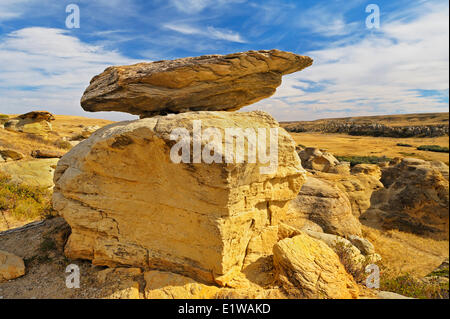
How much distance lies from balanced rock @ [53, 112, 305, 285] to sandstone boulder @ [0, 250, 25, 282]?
1130 millimetres

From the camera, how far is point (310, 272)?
5.14 metres

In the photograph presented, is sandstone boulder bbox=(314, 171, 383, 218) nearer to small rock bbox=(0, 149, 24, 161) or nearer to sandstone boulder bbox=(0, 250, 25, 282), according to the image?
sandstone boulder bbox=(0, 250, 25, 282)

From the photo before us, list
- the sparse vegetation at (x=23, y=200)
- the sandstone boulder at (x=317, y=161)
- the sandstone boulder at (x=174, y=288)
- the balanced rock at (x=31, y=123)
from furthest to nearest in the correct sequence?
1. the sandstone boulder at (x=317, y=161)
2. the balanced rock at (x=31, y=123)
3. the sparse vegetation at (x=23, y=200)
4. the sandstone boulder at (x=174, y=288)

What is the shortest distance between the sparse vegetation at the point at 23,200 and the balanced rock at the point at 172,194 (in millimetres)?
3958

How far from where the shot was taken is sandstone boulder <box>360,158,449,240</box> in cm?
1104

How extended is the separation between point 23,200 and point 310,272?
11338mm

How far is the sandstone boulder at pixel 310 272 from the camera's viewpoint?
4930mm

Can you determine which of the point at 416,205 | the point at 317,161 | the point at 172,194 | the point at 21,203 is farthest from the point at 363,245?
the point at 21,203

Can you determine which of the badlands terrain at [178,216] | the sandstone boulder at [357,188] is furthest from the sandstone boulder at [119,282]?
the sandstone boulder at [357,188]

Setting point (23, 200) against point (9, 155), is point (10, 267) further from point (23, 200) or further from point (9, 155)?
Result: point (9, 155)

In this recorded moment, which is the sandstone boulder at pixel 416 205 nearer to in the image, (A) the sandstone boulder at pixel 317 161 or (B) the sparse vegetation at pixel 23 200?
(A) the sandstone boulder at pixel 317 161

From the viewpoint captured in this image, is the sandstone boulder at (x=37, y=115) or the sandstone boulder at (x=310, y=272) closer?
the sandstone boulder at (x=310, y=272)
